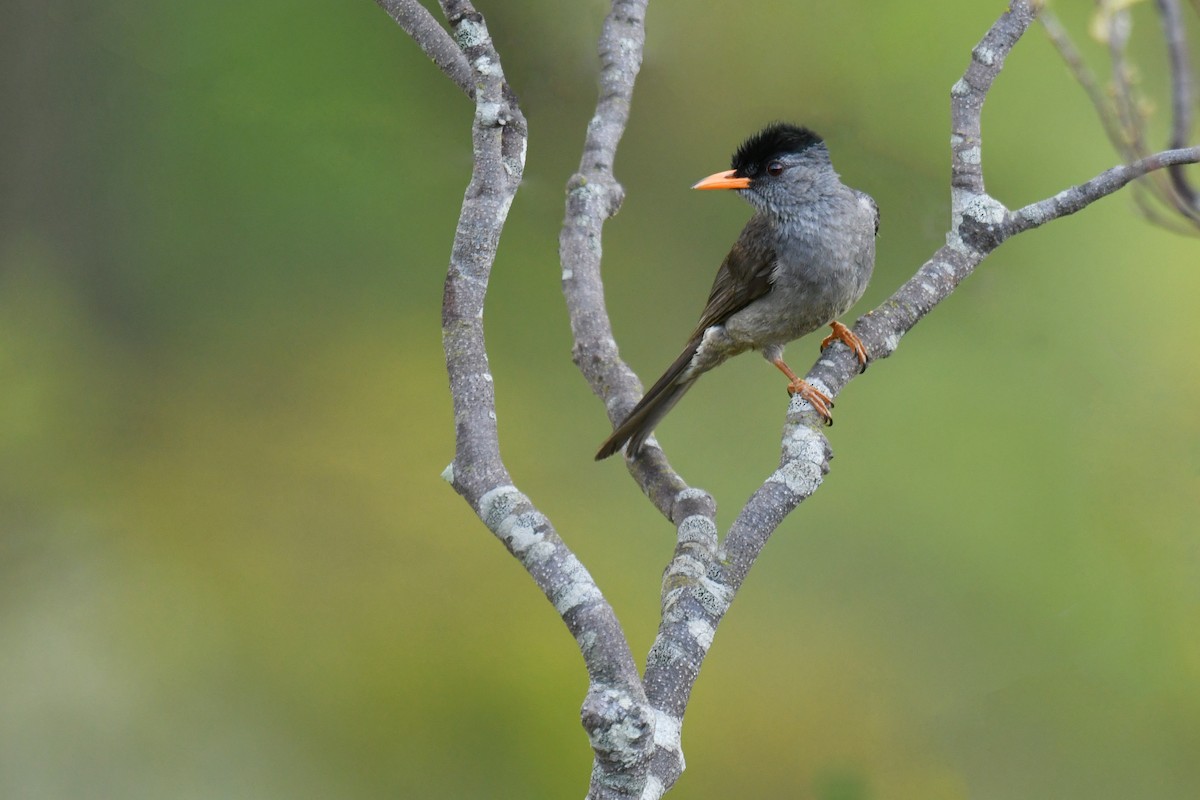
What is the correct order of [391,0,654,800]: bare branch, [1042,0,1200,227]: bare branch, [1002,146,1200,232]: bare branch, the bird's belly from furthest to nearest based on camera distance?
the bird's belly < [1042,0,1200,227]: bare branch < [1002,146,1200,232]: bare branch < [391,0,654,800]: bare branch

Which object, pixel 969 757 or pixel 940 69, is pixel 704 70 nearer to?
pixel 940 69

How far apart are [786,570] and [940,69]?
136 cm

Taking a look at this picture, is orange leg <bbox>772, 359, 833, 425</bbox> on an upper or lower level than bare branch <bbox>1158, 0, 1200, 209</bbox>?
lower

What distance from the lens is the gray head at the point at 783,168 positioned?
204 centimetres

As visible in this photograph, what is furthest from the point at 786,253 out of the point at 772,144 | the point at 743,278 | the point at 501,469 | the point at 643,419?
the point at 501,469

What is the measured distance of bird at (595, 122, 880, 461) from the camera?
6.59 ft

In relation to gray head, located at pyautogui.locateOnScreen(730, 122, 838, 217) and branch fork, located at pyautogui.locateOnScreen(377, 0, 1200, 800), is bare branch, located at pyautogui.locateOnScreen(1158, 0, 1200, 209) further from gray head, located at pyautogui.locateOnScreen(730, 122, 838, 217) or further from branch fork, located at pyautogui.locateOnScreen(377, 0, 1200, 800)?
gray head, located at pyautogui.locateOnScreen(730, 122, 838, 217)

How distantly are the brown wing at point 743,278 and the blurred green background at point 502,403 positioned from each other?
46cm

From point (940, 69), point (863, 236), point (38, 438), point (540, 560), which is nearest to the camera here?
point (540, 560)

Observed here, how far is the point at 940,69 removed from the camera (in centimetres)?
276

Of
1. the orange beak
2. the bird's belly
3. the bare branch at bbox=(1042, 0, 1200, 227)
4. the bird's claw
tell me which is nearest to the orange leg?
the bird's claw

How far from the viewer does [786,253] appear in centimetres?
203

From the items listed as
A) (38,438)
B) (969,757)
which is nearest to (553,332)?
(38,438)

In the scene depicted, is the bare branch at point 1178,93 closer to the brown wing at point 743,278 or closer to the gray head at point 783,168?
the gray head at point 783,168
